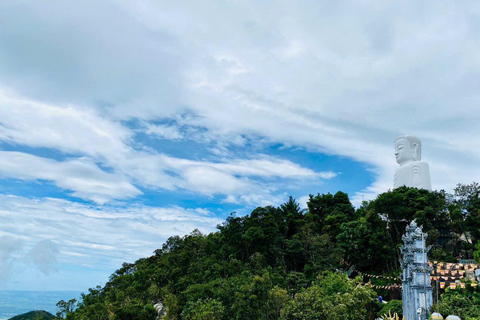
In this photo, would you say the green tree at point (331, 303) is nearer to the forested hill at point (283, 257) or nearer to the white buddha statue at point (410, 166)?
the forested hill at point (283, 257)

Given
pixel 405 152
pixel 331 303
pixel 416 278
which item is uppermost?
pixel 405 152

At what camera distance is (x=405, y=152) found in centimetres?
4044

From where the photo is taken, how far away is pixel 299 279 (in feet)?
88.1

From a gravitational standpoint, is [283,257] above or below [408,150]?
below

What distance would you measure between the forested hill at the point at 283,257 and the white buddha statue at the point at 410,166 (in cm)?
252

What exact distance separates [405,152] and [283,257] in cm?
1856

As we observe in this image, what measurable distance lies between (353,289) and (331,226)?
13.8m

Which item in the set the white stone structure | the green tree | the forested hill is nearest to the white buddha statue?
the forested hill

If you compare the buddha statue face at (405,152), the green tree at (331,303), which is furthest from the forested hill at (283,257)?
the buddha statue face at (405,152)

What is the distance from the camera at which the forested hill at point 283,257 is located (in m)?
22.7

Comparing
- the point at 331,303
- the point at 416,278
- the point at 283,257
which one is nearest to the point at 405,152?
the point at 283,257

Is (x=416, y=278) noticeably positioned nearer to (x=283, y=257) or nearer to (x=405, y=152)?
(x=283, y=257)

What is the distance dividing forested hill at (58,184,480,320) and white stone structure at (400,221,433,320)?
215 cm

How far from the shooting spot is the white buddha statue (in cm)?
3816
